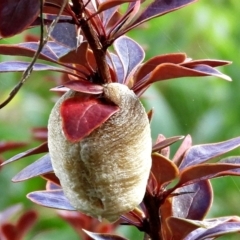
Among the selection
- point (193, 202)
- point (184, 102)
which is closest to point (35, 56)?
point (193, 202)

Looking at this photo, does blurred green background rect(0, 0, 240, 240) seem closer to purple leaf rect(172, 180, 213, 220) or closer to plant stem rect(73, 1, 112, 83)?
purple leaf rect(172, 180, 213, 220)

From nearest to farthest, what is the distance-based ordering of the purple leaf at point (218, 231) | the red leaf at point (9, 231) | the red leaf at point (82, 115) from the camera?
the red leaf at point (82, 115)
the purple leaf at point (218, 231)
the red leaf at point (9, 231)

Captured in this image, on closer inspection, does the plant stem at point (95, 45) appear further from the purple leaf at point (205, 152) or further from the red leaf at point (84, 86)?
the purple leaf at point (205, 152)

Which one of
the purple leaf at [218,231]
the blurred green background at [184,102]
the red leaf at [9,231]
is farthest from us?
the blurred green background at [184,102]

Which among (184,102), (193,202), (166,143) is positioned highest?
(166,143)

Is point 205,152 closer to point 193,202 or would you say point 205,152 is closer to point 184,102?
point 193,202

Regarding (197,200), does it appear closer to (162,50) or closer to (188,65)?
(188,65)

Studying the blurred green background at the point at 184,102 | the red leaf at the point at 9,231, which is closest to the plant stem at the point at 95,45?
the red leaf at the point at 9,231
